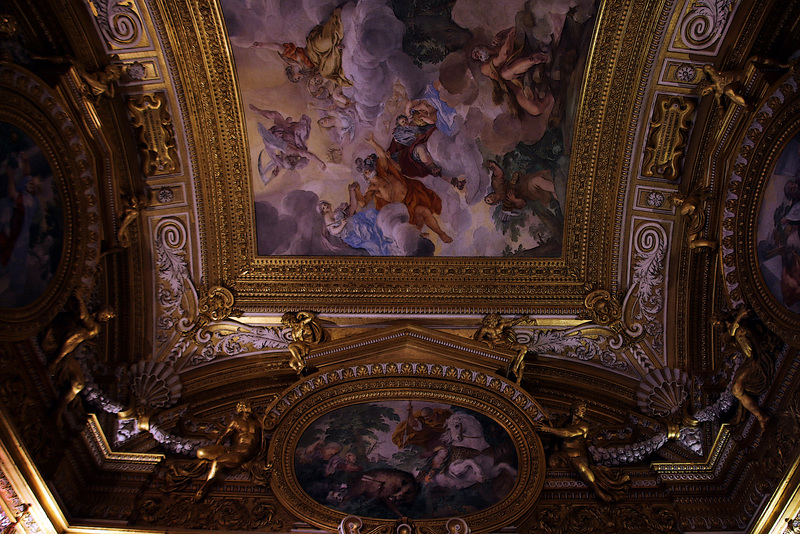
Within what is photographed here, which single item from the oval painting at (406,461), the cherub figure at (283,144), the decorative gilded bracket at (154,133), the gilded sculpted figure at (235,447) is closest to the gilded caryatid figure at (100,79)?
the decorative gilded bracket at (154,133)

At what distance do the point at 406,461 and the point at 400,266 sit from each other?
3068mm

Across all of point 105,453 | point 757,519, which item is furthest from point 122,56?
point 757,519

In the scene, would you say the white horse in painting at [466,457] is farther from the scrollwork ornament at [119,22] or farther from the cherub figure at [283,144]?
the scrollwork ornament at [119,22]

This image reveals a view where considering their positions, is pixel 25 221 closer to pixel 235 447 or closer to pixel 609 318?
pixel 235 447

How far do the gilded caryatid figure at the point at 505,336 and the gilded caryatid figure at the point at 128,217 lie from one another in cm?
508

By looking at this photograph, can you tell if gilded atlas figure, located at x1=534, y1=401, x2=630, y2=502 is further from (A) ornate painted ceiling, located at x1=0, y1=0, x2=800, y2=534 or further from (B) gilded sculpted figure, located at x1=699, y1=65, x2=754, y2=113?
(B) gilded sculpted figure, located at x1=699, y1=65, x2=754, y2=113

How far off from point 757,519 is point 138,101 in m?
9.32

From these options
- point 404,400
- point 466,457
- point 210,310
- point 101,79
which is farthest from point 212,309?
point 466,457

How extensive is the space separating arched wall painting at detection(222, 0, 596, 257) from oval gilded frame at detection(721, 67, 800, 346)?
8.15 feet

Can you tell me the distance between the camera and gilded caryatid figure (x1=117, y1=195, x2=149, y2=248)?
378 inches

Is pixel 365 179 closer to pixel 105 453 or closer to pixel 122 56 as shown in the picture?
pixel 122 56

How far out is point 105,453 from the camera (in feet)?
28.6

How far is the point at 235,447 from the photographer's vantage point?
8.91 m

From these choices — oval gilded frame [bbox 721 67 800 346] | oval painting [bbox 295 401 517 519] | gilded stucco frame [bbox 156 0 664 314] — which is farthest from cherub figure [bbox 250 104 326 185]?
oval gilded frame [bbox 721 67 800 346]
